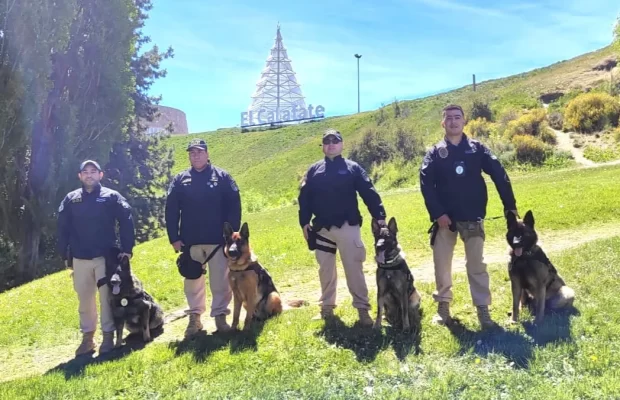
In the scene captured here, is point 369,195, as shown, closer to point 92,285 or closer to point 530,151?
point 92,285

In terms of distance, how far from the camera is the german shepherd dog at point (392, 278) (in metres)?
5.05

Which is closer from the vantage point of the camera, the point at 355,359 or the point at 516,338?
the point at 355,359

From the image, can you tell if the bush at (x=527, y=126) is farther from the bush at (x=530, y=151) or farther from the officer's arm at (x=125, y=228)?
the officer's arm at (x=125, y=228)

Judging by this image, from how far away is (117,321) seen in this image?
5781 millimetres

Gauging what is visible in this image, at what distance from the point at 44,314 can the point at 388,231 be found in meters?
6.31

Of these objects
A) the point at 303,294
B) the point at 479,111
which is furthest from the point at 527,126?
the point at 303,294

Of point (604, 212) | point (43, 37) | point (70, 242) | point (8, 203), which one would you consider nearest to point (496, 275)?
point (70, 242)

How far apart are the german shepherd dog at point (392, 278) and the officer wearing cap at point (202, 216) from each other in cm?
174

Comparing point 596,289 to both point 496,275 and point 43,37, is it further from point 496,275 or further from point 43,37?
point 43,37

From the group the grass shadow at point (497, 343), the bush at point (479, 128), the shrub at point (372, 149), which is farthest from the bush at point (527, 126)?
the grass shadow at point (497, 343)

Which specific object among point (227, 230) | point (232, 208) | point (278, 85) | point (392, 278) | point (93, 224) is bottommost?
point (392, 278)

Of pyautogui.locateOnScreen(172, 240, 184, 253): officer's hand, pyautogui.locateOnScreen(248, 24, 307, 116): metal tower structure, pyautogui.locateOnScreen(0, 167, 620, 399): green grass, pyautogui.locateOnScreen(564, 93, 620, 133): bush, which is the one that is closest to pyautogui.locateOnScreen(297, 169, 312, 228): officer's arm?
pyautogui.locateOnScreen(0, 167, 620, 399): green grass

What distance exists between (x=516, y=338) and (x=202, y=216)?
3.54m

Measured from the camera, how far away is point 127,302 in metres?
5.77
